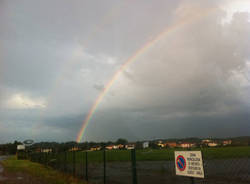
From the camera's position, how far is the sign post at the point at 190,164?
14.8 feet

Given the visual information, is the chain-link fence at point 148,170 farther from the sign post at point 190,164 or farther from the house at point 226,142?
the house at point 226,142

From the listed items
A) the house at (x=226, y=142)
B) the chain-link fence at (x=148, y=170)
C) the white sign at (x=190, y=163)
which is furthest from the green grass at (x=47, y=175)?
the white sign at (x=190, y=163)

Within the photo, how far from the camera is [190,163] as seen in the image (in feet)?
15.5

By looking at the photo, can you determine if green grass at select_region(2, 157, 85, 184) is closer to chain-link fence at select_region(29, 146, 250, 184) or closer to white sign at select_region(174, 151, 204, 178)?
chain-link fence at select_region(29, 146, 250, 184)

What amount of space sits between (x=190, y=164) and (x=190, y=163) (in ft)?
0.06

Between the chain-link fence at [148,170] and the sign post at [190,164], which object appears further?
the chain-link fence at [148,170]

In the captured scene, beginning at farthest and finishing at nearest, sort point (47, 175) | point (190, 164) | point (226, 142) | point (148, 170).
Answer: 1. point (148, 170)
2. point (47, 175)
3. point (226, 142)
4. point (190, 164)

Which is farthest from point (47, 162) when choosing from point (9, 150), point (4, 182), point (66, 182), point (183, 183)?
point (9, 150)

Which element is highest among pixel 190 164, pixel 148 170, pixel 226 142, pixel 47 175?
pixel 226 142

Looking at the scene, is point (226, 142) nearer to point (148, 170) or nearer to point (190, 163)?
point (190, 163)

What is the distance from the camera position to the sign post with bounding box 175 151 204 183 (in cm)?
450

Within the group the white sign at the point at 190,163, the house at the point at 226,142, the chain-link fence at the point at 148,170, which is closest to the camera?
the white sign at the point at 190,163

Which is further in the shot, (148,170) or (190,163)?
(148,170)

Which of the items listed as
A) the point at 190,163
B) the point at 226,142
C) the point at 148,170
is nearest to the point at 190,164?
the point at 190,163
